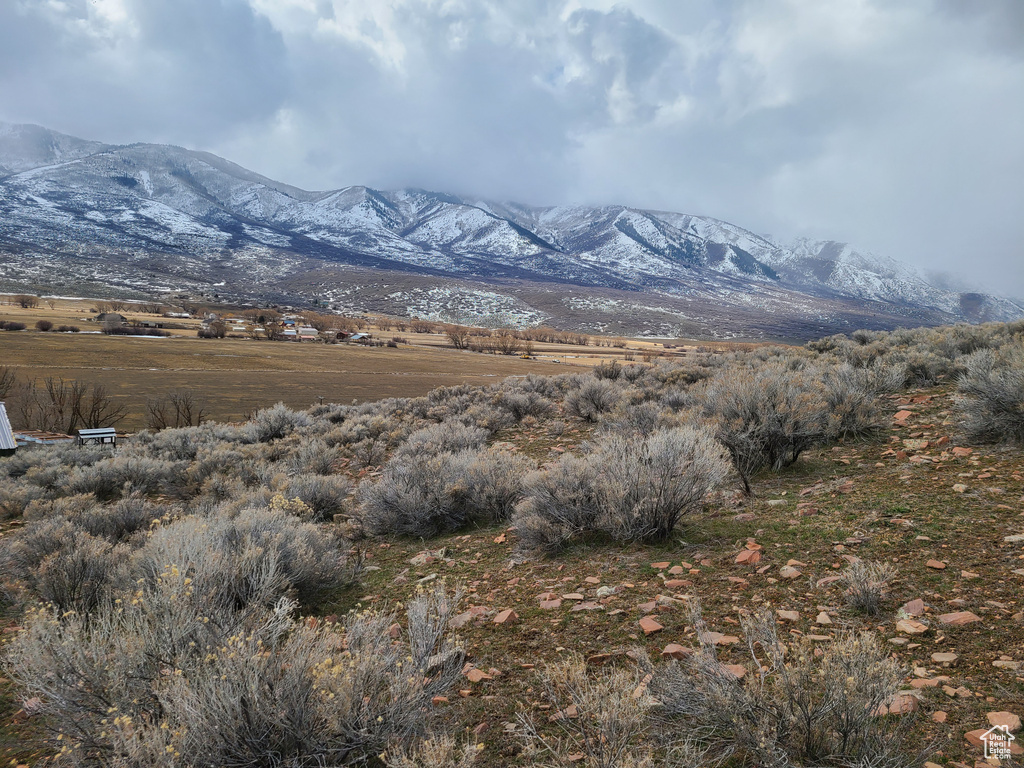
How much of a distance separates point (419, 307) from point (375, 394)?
131 m

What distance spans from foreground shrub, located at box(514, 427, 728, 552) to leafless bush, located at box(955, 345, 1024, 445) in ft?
12.0

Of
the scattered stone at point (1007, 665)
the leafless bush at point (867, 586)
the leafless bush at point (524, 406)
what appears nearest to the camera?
the scattered stone at point (1007, 665)

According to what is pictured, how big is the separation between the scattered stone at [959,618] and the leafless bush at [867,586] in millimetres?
353

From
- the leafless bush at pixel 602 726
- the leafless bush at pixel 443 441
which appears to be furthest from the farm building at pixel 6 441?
the leafless bush at pixel 602 726

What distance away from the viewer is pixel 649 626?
12.2 feet

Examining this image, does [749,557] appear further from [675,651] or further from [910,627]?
[675,651]

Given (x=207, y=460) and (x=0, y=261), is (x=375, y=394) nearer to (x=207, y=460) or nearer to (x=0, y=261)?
(x=207, y=460)

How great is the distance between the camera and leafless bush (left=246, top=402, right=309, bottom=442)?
15445 mm

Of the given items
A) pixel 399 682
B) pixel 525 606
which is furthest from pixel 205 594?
Answer: pixel 525 606

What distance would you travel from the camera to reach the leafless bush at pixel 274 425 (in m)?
15.4

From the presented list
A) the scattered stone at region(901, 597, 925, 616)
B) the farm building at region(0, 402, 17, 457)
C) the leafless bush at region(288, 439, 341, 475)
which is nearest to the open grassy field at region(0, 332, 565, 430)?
the farm building at region(0, 402, 17, 457)

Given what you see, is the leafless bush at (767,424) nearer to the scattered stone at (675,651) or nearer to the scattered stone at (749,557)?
the scattered stone at (749,557)

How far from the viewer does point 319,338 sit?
83.8 meters

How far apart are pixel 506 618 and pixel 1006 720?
3.13 meters
